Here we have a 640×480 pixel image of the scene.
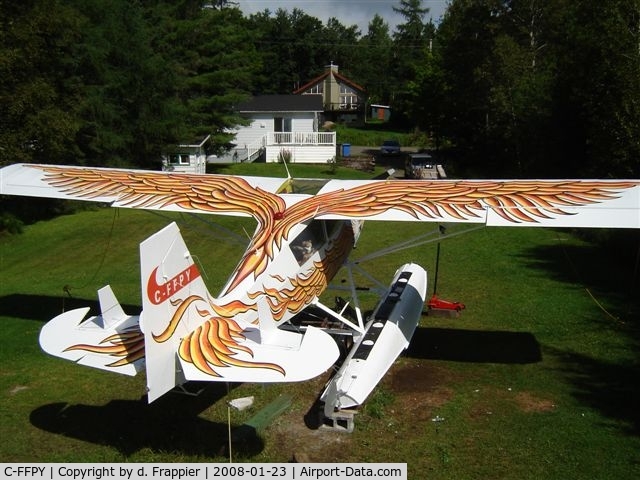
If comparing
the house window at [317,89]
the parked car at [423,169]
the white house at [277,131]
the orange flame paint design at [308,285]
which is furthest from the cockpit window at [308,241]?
the house window at [317,89]

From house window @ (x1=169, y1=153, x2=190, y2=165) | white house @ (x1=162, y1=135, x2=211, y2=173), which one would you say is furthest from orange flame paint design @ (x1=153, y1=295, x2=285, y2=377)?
house window @ (x1=169, y1=153, x2=190, y2=165)

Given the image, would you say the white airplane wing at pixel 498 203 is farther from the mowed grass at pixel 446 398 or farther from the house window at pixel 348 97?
the house window at pixel 348 97

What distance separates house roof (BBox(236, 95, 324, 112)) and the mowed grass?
79.0 ft

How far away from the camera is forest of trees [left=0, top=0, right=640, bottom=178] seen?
17.5 metres

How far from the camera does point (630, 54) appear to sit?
53.2ft

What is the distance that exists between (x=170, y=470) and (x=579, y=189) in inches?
246

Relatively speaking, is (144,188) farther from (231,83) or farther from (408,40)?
(408,40)

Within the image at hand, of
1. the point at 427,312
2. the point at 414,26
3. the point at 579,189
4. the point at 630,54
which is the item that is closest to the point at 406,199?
the point at 579,189

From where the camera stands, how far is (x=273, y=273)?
7145 mm

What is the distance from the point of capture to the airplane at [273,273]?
17.8ft

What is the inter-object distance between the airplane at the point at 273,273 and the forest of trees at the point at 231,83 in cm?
881

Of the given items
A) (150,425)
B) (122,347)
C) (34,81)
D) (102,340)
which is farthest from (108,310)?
(34,81)

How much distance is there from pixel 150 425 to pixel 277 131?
1206 inches

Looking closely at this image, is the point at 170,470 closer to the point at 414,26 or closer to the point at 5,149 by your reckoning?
the point at 5,149
